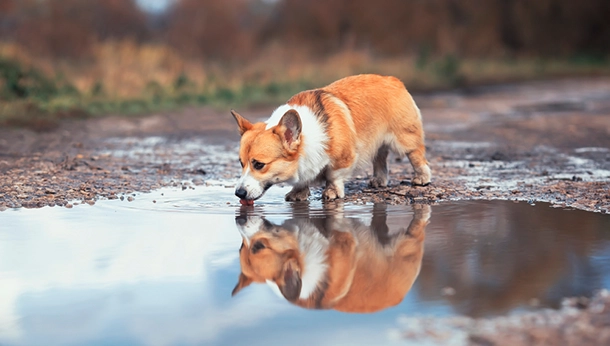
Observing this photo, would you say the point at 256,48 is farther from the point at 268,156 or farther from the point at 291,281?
the point at 291,281

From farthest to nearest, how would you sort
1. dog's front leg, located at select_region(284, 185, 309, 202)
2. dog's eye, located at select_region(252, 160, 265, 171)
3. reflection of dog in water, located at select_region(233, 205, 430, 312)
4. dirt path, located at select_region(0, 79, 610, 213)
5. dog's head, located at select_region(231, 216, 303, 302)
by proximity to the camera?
dirt path, located at select_region(0, 79, 610, 213), dog's front leg, located at select_region(284, 185, 309, 202), dog's eye, located at select_region(252, 160, 265, 171), dog's head, located at select_region(231, 216, 303, 302), reflection of dog in water, located at select_region(233, 205, 430, 312)

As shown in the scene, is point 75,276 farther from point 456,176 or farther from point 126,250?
point 456,176

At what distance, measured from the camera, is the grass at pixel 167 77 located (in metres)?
15.8

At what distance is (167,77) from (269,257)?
15798 mm

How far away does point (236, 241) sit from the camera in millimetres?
5828

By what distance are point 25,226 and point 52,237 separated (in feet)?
1.60

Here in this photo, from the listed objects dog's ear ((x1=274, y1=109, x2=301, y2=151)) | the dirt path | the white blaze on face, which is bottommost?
the dirt path

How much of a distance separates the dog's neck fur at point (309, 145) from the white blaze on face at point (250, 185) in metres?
0.43

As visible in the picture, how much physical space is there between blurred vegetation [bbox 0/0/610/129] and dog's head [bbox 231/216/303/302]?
836cm

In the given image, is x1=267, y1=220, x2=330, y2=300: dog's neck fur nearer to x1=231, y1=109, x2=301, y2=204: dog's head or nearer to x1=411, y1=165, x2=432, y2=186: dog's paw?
x1=231, y1=109, x2=301, y2=204: dog's head

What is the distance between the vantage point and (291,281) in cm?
481

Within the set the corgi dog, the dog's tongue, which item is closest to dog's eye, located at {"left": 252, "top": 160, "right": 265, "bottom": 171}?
the corgi dog

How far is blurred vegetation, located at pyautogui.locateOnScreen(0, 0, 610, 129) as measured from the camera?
18031 mm

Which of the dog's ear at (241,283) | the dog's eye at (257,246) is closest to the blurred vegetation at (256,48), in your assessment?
the dog's eye at (257,246)
